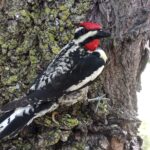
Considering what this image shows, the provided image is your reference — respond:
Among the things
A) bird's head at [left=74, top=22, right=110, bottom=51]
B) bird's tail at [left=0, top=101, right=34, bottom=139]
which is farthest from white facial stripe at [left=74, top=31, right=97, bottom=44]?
bird's tail at [left=0, top=101, right=34, bottom=139]

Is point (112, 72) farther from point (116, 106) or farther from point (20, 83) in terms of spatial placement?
point (20, 83)

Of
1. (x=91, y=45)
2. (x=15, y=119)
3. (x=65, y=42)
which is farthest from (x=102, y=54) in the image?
(x=15, y=119)

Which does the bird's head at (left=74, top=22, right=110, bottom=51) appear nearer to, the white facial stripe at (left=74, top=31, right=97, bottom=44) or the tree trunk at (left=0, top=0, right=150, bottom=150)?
the white facial stripe at (left=74, top=31, right=97, bottom=44)

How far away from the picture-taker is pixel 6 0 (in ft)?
9.53

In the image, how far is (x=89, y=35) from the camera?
2.66 meters

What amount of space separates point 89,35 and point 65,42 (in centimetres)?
23

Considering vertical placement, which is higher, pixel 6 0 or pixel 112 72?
pixel 6 0

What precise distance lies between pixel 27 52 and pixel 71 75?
1.09ft

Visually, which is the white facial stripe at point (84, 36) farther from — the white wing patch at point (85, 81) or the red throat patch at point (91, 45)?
the white wing patch at point (85, 81)

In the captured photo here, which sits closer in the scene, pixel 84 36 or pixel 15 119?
pixel 15 119

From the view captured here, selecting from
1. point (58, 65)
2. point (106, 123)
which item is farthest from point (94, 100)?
point (58, 65)

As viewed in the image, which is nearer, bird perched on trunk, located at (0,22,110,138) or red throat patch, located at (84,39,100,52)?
bird perched on trunk, located at (0,22,110,138)

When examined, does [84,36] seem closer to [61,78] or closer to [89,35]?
[89,35]

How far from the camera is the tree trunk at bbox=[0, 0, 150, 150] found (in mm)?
2789
